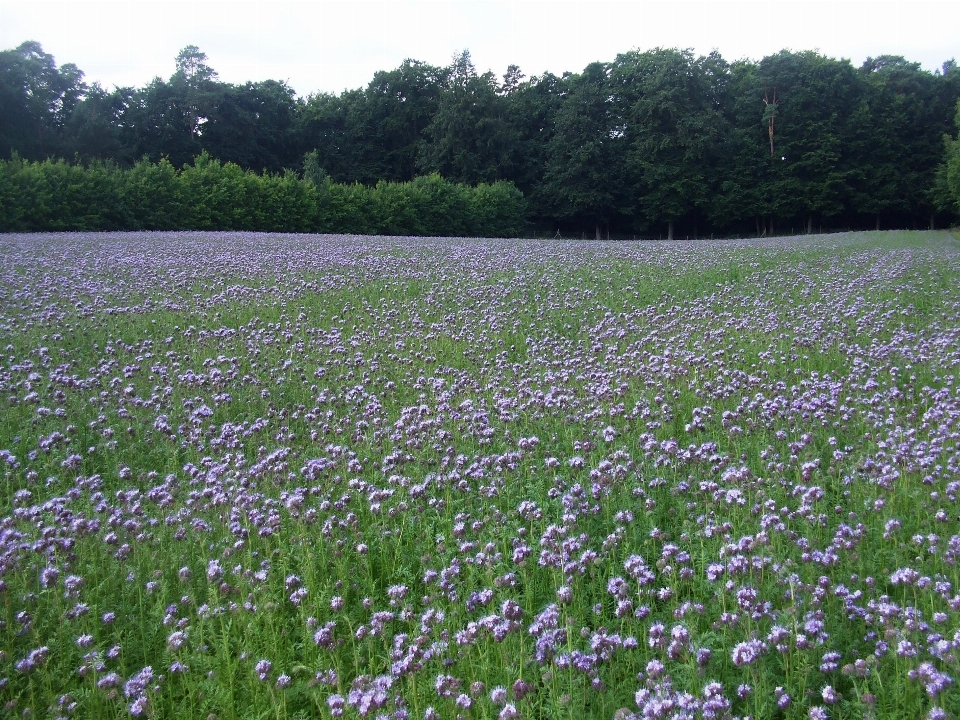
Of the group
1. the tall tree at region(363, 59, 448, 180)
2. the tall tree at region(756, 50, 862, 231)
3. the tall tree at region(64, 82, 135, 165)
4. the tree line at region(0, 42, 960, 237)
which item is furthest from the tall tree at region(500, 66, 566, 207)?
the tall tree at region(64, 82, 135, 165)

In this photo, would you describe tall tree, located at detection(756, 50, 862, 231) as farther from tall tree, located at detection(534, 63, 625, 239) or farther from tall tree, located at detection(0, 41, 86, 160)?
tall tree, located at detection(0, 41, 86, 160)

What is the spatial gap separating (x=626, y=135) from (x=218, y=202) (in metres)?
35.7

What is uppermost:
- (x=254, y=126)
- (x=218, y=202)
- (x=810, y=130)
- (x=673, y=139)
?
(x=254, y=126)

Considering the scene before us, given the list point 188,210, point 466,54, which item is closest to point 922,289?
point 188,210

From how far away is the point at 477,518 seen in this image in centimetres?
429

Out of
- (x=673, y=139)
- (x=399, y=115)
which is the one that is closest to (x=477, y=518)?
(x=673, y=139)

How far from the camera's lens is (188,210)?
101 feet

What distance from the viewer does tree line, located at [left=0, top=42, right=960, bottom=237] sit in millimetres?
53500

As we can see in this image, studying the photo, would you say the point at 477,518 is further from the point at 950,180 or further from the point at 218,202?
the point at 950,180

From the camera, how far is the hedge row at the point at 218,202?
84.8 feet

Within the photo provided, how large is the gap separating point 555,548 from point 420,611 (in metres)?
0.71

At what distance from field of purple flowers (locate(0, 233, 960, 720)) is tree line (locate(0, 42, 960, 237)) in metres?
45.7

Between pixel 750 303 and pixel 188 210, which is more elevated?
pixel 188 210

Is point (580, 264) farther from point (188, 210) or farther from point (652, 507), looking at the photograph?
point (188, 210)
